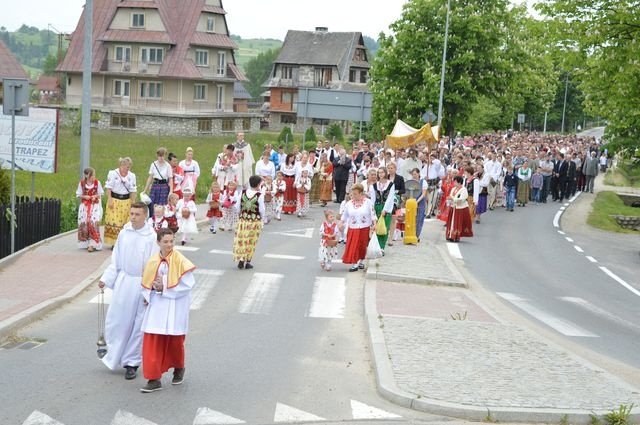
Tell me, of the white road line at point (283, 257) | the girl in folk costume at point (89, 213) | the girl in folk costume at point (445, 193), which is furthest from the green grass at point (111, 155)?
the white road line at point (283, 257)

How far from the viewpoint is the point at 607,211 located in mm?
37781

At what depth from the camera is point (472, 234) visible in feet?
85.6

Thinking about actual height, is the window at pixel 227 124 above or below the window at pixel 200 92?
below

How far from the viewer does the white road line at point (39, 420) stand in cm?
891

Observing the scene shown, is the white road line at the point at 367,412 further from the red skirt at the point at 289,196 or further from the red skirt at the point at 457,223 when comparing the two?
the red skirt at the point at 289,196

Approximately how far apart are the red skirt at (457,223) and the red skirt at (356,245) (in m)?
6.81

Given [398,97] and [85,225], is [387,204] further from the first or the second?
[398,97]

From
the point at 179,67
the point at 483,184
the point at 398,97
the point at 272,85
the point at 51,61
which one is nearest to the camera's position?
the point at 483,184

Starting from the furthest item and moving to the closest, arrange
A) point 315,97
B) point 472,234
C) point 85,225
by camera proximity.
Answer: point 315,97
point 472,234
point 85,225

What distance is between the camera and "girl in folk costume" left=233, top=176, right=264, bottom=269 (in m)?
18.2

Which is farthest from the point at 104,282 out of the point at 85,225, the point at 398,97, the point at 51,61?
the point at 51,61

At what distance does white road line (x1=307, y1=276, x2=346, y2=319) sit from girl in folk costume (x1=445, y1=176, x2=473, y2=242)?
7.33 m

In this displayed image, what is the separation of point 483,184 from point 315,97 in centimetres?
820

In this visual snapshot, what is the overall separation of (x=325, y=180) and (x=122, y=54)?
51.3 meters
